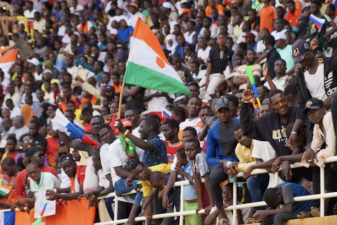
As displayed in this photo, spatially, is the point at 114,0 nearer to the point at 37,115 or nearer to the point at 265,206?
the point at 37,115

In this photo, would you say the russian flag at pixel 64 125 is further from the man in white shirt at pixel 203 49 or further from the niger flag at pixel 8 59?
the niger flag at pixel 8 59

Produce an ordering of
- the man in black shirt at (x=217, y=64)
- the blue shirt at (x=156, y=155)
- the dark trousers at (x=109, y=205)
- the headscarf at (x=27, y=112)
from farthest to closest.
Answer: the headscarf at (x=27, y=112) < the man in black shirt at (x=217, y=64) < the dark trousers at (x=109, y=205) < the blue shirt at (x=156, y=155)

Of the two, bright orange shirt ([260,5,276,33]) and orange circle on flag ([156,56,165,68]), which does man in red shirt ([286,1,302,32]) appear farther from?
orange circle on flag ([156,56,165,68])

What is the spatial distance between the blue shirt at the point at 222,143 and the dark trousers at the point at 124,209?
1819 millimetres

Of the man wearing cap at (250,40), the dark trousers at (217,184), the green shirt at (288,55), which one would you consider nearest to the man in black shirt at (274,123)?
the dark trousers at (217,184)

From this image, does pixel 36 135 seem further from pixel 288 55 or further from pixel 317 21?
pixel 317 21

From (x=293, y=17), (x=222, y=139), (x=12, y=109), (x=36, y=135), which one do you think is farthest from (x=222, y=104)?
(x=12, y=109)

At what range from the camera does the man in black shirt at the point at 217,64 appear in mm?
14516

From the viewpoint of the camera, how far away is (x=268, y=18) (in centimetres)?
1586

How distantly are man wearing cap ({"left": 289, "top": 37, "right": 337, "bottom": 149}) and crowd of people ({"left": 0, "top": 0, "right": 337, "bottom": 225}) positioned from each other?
0.04 ft

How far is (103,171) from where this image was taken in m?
10.5

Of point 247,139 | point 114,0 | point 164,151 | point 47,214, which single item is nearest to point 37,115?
point 114,0

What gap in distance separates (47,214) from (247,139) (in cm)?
386

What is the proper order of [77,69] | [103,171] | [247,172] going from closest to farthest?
[247,172], [103,171], [77,69]
